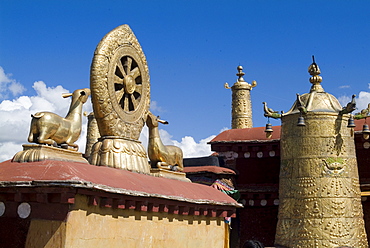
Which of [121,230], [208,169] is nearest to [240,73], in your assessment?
[208,169]

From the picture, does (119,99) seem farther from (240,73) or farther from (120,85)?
(240,73)

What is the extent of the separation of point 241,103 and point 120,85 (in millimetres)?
12226

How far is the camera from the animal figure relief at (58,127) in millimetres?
8875

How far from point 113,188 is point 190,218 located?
→ 10.1ft

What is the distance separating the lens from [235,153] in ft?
58.5

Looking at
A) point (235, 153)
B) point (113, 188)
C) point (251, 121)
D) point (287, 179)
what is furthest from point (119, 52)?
point (251, 121)

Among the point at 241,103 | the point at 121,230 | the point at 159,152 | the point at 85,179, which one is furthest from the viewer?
the point at 241,103

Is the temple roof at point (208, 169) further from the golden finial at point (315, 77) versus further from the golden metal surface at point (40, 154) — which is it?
the golden metal surface at point (40, 154)

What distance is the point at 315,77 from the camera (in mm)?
15508

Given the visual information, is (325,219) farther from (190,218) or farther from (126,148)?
(126,148)

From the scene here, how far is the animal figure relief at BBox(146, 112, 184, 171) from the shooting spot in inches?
462

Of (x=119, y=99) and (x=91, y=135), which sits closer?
(x=119, y=99)

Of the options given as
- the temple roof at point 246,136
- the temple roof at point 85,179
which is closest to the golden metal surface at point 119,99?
the temple roof at point 85,179

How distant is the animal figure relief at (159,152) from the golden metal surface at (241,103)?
10419 mm
